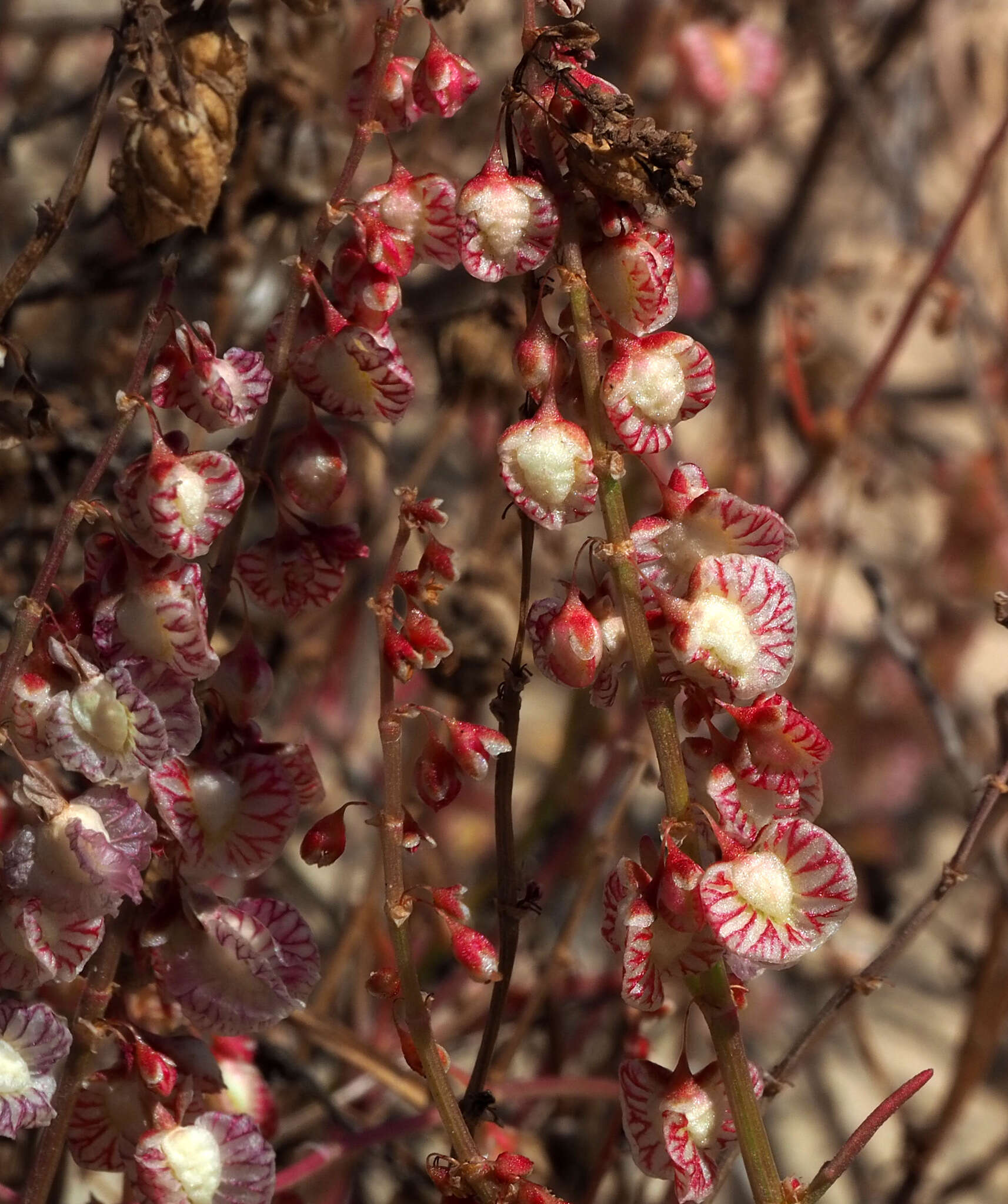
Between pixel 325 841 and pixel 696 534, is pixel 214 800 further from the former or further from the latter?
pixel 696 534

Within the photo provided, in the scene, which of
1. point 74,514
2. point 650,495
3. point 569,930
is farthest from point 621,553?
point 650,495

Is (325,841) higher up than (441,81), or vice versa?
(441,81)

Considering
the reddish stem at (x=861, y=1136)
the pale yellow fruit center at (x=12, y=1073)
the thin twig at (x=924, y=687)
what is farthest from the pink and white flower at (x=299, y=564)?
the thin twig at (x=924, y=687)

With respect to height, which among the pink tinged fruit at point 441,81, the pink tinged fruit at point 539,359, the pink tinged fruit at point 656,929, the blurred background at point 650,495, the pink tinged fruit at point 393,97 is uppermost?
the pink tinged fruit at point 441,81

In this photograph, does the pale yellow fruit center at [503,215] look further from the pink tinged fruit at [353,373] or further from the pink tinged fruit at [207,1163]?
the pink tinged fruit at [207,1163]

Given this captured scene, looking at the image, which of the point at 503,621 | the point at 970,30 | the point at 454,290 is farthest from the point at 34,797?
the point at 970,30

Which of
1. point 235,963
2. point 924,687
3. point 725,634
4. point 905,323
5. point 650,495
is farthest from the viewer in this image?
point 650,495
